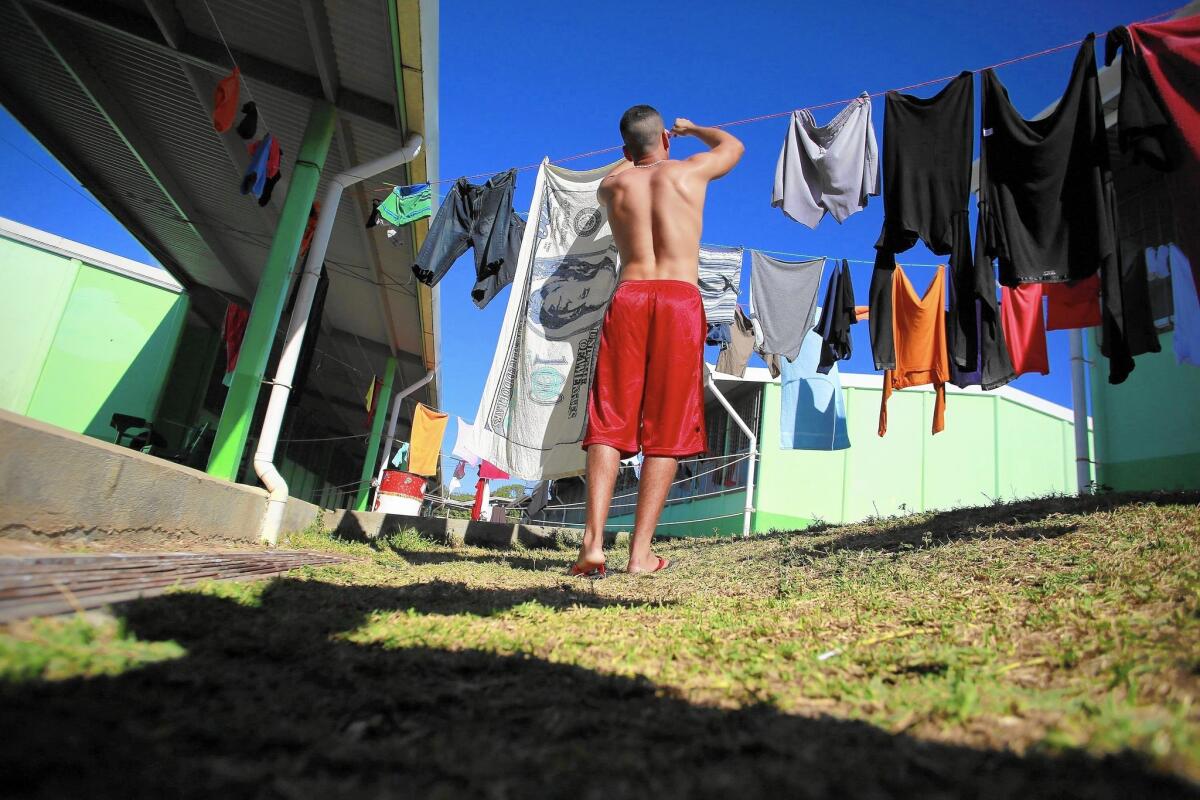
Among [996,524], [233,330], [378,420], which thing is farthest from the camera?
[378,420]

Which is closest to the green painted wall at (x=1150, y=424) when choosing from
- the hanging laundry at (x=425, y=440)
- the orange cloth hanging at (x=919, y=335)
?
the orange cloth hanging at (x=919, y=335)

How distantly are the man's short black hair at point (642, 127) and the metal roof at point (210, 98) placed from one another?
1966 mm

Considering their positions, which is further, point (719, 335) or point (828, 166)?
point (719, 335)

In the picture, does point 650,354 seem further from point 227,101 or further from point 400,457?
point 400,457

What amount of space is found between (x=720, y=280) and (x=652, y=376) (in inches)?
190

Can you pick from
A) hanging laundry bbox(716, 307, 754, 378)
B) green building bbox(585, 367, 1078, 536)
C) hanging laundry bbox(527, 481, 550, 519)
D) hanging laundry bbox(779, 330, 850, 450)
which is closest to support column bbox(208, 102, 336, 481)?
hanging laundry bbox(716, 307, 754, 378)

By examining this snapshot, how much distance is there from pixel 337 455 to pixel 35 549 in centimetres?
2211

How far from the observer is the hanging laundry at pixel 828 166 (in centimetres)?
496

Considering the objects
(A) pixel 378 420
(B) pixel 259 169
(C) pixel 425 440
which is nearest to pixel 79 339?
(A) pixel 378 420

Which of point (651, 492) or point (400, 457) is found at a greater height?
point (400, 457)

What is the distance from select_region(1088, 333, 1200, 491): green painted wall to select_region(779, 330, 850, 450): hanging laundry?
268 cm

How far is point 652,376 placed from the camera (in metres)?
2.84

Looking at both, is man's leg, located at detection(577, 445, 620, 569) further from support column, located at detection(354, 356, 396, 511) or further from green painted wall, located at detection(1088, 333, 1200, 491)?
support column, located at detection(354, 356, 396, 511)

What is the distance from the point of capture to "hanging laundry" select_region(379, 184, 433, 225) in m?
6.07
